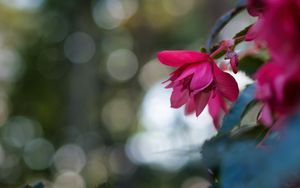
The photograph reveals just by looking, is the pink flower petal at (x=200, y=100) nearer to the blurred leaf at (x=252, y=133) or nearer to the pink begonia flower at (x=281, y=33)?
the blurred leaf at (x=252, y=133)

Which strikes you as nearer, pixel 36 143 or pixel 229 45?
pixel 229 45

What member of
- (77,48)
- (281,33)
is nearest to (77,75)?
(77,48)

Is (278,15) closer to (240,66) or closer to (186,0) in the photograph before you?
(240,66)

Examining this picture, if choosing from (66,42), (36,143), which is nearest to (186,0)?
(66,42)

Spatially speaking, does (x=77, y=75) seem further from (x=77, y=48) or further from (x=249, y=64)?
(x=249, y=64)

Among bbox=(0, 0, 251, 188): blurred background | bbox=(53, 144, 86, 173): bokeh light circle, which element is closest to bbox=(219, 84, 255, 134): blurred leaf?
bbox=(0, 0, 251, 188): blurred background

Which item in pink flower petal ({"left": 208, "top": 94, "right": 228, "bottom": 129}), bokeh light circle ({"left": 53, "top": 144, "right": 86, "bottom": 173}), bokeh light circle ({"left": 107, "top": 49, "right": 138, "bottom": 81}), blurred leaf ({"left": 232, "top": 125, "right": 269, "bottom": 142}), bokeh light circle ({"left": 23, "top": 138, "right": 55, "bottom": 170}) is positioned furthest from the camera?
bokeh light circle ({"left": 107, "top": 49, "right": 138, "bottom": 81})

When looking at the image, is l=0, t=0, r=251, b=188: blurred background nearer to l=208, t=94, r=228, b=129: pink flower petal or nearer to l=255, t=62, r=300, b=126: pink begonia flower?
l=208, t=94, r=228, b=129: pink flower petal

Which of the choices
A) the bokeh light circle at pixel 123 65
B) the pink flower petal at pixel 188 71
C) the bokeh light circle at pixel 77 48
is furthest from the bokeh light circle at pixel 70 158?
the pink flower petal at pixel 188 71
